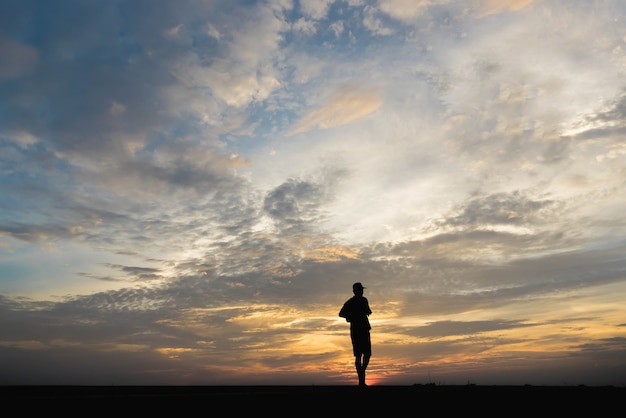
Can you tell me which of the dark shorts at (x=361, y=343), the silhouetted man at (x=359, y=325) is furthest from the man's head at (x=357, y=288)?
the dark shorts at (x=361, y=343)

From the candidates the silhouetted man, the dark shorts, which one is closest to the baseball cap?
the silhouetted man

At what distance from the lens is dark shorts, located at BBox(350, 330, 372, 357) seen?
14.2m

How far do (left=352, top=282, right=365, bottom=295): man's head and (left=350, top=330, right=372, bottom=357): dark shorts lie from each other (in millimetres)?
1059

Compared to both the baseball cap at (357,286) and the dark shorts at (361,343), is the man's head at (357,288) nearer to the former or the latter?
the baseball cap at (357,286)

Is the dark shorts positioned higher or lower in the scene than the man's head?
lower

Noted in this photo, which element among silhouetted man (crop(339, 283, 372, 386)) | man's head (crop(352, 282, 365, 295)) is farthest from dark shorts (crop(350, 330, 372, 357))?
man's head (crop(352, 282, 365, 295))

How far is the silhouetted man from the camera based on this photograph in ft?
46.5

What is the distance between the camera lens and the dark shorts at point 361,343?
46.5 ft

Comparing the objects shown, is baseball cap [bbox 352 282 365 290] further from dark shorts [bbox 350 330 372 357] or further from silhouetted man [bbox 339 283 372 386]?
dark shorts [bbox 350 330 372 357]

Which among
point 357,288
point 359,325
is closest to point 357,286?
point 357,288

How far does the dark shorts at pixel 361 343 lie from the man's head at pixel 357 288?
1.06 m

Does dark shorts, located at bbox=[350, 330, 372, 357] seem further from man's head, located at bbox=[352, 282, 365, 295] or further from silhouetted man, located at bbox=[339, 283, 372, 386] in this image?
man's head, located at bbox=[352, 282, 365, 295]

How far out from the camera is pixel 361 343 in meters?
14.2
